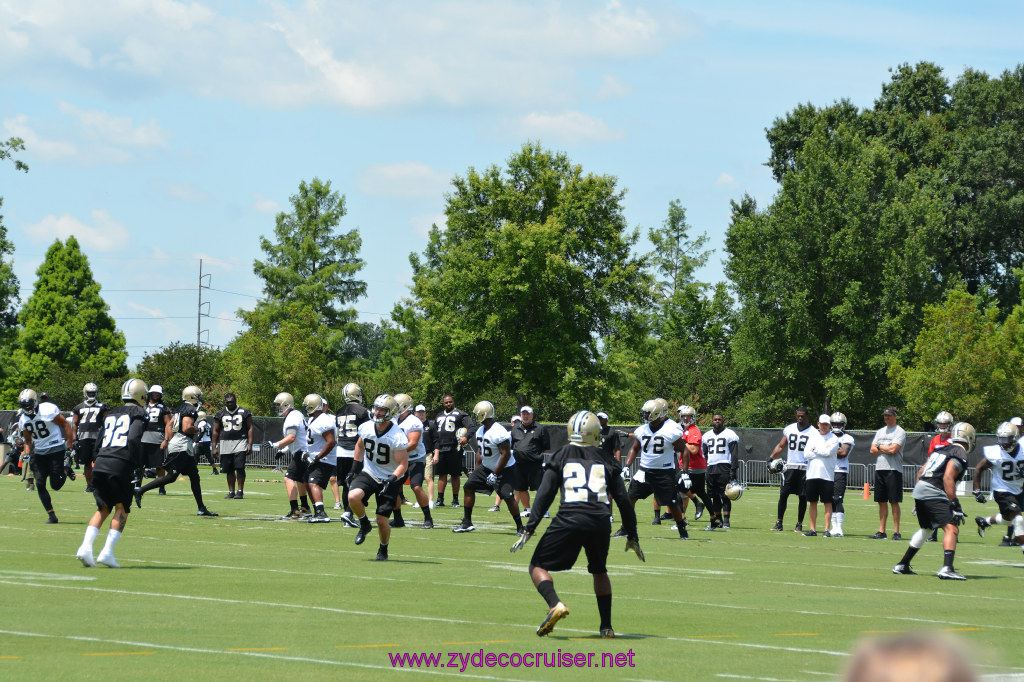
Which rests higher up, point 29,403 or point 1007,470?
point 29,403

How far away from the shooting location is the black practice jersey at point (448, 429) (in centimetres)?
2464

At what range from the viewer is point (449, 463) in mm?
25312

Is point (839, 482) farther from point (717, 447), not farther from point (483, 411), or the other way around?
point (483, 411)

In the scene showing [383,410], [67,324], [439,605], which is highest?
[67,324]

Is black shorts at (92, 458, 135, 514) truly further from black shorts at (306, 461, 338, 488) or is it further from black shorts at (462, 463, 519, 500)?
black shorts at (462, 463, 519, 500)

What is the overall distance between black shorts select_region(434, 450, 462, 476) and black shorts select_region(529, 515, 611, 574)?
15208mm

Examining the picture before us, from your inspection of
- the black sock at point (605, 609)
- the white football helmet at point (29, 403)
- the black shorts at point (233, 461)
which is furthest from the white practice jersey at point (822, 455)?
the white football helmet at point (29, 403)

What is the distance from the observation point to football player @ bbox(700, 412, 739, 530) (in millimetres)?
23062

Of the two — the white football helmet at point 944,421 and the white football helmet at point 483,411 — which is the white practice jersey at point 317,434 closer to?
the white football helmet at point 483,411

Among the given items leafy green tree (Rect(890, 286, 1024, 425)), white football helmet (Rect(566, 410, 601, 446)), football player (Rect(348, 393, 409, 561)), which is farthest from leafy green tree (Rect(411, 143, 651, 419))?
white football helmet (Rect(566, 410, 601, 446))

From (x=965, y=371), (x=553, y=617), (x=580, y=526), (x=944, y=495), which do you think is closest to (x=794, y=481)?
(x=944, y=495)

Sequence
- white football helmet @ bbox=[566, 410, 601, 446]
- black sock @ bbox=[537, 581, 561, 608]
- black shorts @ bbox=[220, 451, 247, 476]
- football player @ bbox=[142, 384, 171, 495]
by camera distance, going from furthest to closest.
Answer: black shorts @ bbox=[220, 451, 247, 476]
football player @ bbox=[142, 384, 171, 495]
white football helmet @ bbox=[566, 410, 601, 446]
black sock @ bbox=[537, 581, 561, 608]

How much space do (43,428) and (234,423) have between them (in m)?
5.57

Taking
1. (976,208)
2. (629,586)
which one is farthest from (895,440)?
(976,208)
